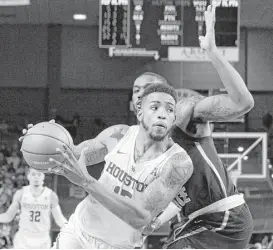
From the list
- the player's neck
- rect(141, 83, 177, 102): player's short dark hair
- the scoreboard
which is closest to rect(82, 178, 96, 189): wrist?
rect(141, 83, 177, 102): player's short dark hair

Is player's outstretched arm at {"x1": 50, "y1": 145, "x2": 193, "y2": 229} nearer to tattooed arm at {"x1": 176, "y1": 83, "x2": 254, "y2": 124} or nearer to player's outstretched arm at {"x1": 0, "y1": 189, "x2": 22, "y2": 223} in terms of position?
tattooed arm at {"x1": 176, "y1": 83, "x2": 254, "y2": 124}

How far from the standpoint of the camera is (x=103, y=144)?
3.53m

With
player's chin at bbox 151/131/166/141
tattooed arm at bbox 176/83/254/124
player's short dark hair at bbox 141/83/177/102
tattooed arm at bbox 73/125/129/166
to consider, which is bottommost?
tattooed arm at bbox 73/125/129/166

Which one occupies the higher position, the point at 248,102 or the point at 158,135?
the point at 248,102

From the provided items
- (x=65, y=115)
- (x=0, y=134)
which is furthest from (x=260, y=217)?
(x=0, y=134)

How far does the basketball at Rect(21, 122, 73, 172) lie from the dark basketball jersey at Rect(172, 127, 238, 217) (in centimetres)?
74

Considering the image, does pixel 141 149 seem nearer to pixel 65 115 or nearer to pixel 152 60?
pixel 152 60

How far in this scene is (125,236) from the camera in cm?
332

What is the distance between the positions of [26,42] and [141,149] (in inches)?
252

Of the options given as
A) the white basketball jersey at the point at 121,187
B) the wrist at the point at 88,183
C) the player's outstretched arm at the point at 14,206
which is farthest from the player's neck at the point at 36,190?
the wrist at the point at 88,183

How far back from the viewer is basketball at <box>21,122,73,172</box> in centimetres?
320

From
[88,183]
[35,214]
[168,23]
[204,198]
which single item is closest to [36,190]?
[35,214]

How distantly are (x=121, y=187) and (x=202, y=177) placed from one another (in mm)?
597

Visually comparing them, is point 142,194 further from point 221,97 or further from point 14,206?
point 14,206
